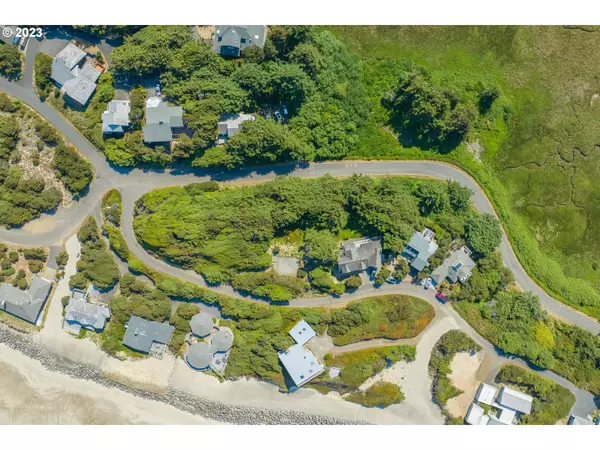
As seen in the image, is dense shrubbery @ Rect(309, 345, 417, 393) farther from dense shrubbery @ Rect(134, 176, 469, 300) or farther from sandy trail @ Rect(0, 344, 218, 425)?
sandy trail @ Rect(0, 344, 218, 425)

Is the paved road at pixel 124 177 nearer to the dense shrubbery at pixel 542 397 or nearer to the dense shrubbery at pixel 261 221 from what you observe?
the dense shrubbery at pixel 261 221

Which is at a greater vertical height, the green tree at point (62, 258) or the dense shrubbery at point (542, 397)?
the green tree at point (62, 258)

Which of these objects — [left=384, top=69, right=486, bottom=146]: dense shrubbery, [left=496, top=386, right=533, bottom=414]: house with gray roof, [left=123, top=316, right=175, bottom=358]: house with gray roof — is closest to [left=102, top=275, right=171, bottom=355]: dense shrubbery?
[left=123, top=316, right=175, bottom=358]: house with gray roof

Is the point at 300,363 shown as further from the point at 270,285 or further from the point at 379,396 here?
the point at 379,396

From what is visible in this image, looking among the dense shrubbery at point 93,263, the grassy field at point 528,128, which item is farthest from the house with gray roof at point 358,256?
the dense shrubbery at point 93,263

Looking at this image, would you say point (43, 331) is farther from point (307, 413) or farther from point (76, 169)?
point (307, 413)

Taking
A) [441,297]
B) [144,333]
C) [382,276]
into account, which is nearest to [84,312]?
[144,333]

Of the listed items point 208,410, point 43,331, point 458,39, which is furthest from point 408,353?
point 43,331
